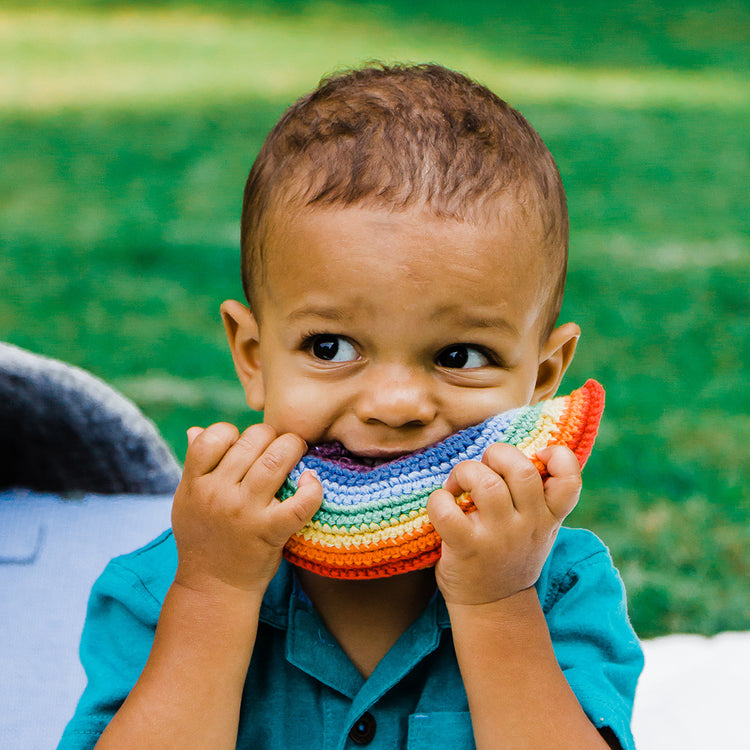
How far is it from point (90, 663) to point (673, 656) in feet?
5.36

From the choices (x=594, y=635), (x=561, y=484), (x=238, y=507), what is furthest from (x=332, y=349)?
(x=594, y=635)

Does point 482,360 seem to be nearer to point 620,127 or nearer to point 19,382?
point 19,382

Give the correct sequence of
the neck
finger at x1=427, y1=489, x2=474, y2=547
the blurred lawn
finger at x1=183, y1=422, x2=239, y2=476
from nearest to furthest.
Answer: finger at x1=427, y1=489, x2=474, y2=547 < finger at x1=183, y1=422, x2=239, y2=476 < the neck < the blurred lawn

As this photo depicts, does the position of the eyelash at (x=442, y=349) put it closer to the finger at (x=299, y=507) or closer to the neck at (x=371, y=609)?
the finger at (x=299, y=507)

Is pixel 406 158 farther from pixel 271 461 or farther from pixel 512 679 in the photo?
pixel 512 679

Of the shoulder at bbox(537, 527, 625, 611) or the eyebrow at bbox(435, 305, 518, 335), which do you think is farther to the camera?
the shoulder at bbox(537, 527, 625, 611)

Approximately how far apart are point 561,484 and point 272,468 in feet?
1.40

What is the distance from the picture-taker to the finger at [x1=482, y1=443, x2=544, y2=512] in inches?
59.7

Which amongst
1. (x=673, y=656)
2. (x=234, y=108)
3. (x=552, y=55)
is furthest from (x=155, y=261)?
(x=552, y=55)

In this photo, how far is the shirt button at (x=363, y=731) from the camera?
1.68 m

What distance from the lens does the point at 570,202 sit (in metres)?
7.71

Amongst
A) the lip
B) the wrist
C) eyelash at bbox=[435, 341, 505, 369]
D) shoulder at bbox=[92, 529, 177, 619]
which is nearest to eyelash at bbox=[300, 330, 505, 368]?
eyelash at bbox=[435, 341, 505, 369]

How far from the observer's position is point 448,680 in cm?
174

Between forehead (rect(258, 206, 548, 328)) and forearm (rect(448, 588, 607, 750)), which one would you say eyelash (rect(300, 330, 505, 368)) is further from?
forearm (rect(448, 588, 607, 750))
